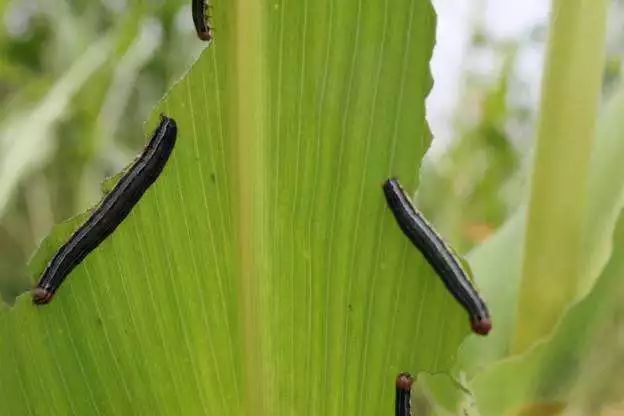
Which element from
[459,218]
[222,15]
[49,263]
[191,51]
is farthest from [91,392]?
[191,51]

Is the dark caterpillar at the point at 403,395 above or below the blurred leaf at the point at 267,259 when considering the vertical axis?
below

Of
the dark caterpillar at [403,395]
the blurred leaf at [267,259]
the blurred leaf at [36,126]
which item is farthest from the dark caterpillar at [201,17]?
the blurred leaf at [36,126]

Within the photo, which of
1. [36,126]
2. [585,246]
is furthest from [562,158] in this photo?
[36,126]

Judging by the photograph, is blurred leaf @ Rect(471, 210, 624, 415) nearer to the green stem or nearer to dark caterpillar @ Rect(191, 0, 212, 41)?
the green stem

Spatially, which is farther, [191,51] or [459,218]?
[191,51]

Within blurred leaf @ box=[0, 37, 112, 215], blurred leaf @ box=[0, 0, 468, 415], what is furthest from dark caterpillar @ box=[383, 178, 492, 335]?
blurred leaf @ box=[0, 37, 112, 215]

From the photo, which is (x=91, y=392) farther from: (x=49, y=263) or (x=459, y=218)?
(x=459, y=218)

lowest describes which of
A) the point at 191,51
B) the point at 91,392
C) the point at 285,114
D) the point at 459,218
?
the point at 91,392

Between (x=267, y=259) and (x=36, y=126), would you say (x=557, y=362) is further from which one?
(x=36, y=126)

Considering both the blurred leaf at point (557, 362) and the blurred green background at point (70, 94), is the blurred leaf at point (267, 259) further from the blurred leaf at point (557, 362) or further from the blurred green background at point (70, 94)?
the blurred green background at point (70, 94)
